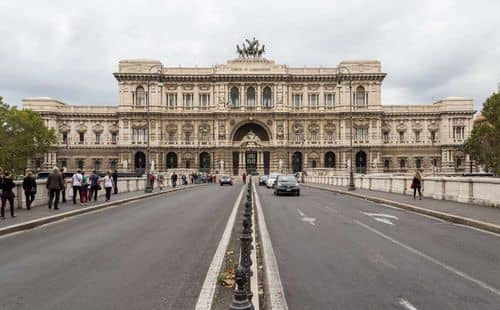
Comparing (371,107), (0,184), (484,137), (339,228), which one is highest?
(371,107)

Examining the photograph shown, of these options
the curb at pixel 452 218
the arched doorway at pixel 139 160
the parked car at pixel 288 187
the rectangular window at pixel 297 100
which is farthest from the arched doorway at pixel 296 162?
the curb at pixel 452 218

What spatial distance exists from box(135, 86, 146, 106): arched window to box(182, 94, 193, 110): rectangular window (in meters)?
7.51

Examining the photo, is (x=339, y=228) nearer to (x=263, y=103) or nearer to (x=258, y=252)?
(x=258, y=252)

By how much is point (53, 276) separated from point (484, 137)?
209 ft

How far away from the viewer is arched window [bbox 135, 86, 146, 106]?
3314 inches

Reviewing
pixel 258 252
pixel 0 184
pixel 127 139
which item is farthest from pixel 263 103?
pixel 258 252

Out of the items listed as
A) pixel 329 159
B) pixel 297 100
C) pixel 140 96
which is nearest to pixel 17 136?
pixel 140 96

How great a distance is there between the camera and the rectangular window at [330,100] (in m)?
86.1

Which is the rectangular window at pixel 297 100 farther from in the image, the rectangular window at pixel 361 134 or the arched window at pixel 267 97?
the rectangular window at pixel 361 134

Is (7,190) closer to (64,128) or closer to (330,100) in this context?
(330,100)

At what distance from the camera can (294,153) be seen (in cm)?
8375

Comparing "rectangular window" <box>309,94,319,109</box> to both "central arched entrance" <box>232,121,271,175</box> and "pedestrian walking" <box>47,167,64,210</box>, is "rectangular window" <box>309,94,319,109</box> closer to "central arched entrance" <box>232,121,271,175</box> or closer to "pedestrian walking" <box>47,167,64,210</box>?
"central arched entrance" <box>232,121,271,175</box>

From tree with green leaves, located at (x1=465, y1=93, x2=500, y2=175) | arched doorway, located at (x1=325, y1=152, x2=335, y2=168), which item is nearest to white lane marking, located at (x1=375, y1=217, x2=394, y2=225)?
tree with green leaves, located at (x1=465, y1=93, x2=500, y2=175)

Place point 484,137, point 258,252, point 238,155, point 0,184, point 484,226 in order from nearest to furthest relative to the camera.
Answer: point 258,252 → point 484,226 → point 0,184 → point 484,137 → point 238,155
